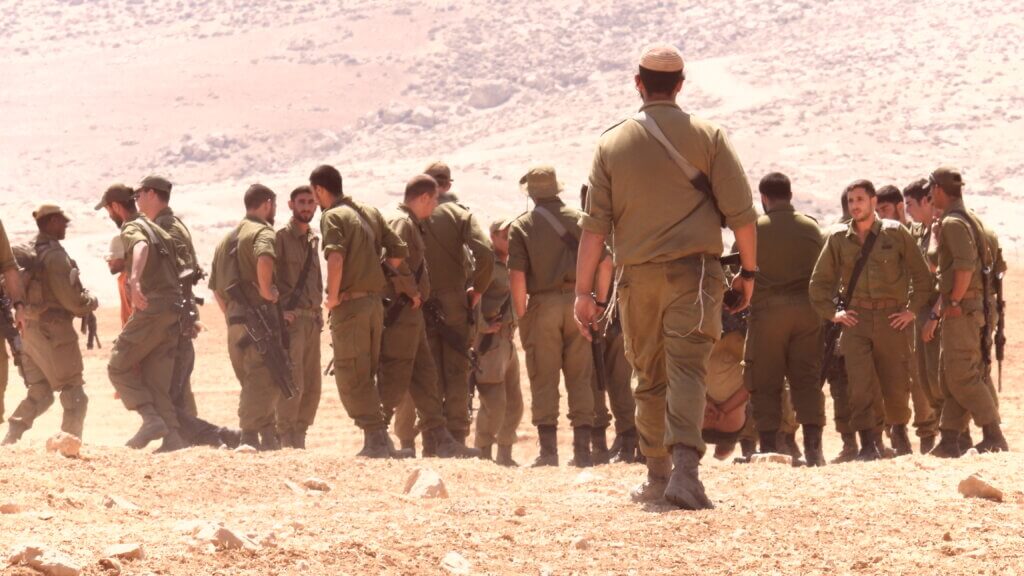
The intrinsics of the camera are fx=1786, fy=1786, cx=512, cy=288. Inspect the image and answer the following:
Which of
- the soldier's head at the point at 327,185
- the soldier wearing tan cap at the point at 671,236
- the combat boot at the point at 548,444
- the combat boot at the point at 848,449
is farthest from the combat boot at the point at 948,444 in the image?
the soldier's head at the point at 327,185

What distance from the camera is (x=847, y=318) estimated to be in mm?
10625

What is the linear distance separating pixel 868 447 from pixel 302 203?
159 inches

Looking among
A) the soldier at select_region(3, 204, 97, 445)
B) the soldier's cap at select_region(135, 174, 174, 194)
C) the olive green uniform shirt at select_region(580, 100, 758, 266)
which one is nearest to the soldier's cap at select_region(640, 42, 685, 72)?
the olive green uniform shirt at select_region(580, 100, 758, 266)

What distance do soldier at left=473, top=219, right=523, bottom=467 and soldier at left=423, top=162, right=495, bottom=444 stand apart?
604mm

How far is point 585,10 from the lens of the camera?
98.2 metres

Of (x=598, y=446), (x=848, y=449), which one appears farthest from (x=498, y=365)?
(x=848, y=449)

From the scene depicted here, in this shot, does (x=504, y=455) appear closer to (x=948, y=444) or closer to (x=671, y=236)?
(x=948, y=444)

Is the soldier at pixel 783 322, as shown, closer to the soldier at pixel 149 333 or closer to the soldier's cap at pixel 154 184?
the soldier at pixel 149 333

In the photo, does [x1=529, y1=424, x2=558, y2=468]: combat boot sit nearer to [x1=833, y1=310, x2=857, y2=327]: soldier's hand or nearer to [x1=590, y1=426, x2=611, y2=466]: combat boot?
[x1=590, y1=426, x2=611, y2=466]: combat boot

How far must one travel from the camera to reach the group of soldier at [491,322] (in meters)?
10.6

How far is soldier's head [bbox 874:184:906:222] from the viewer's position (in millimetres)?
12039

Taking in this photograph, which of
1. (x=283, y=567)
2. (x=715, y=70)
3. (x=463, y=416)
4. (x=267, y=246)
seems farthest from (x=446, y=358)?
(x=715, y=70)

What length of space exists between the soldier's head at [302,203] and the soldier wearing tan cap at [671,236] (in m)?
4.56

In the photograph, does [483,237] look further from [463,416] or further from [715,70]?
[715,70]
